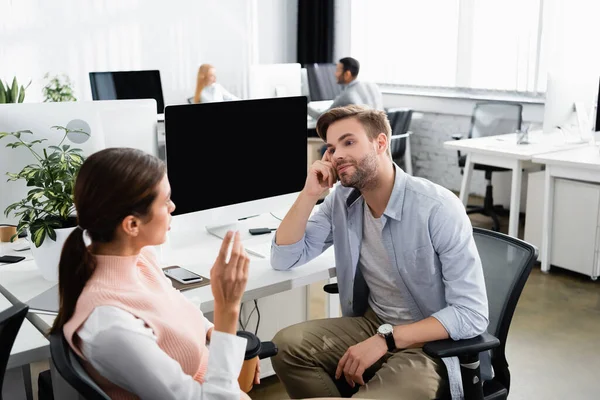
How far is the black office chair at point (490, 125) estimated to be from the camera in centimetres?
517

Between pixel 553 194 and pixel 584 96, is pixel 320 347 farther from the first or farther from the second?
pixel 584 96

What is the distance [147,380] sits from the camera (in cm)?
124

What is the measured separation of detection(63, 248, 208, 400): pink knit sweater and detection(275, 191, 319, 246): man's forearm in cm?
65

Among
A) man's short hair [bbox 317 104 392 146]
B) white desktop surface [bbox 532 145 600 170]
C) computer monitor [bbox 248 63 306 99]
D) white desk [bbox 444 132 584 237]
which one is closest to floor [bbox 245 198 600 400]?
white desk [bbox 444 132 584 237]

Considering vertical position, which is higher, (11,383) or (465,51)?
(465,51)

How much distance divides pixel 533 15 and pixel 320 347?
174 inches

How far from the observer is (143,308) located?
132 centimetres

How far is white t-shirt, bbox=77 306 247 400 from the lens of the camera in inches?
48.3

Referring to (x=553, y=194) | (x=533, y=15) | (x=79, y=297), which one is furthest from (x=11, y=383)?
(x=533, y=15)

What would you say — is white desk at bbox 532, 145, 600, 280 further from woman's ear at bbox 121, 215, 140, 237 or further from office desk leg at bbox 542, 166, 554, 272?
woman's ear at bbox 121, 215, 140, 237

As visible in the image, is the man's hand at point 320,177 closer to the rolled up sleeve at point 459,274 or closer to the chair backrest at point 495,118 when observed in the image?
the rolled up sleeve at point 459,274

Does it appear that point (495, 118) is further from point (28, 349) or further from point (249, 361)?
point (28, 349)

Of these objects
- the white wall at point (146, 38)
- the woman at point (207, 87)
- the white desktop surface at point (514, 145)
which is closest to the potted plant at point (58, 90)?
the white wall at point (146, 38)

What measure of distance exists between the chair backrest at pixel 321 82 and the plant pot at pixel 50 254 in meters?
4.83
